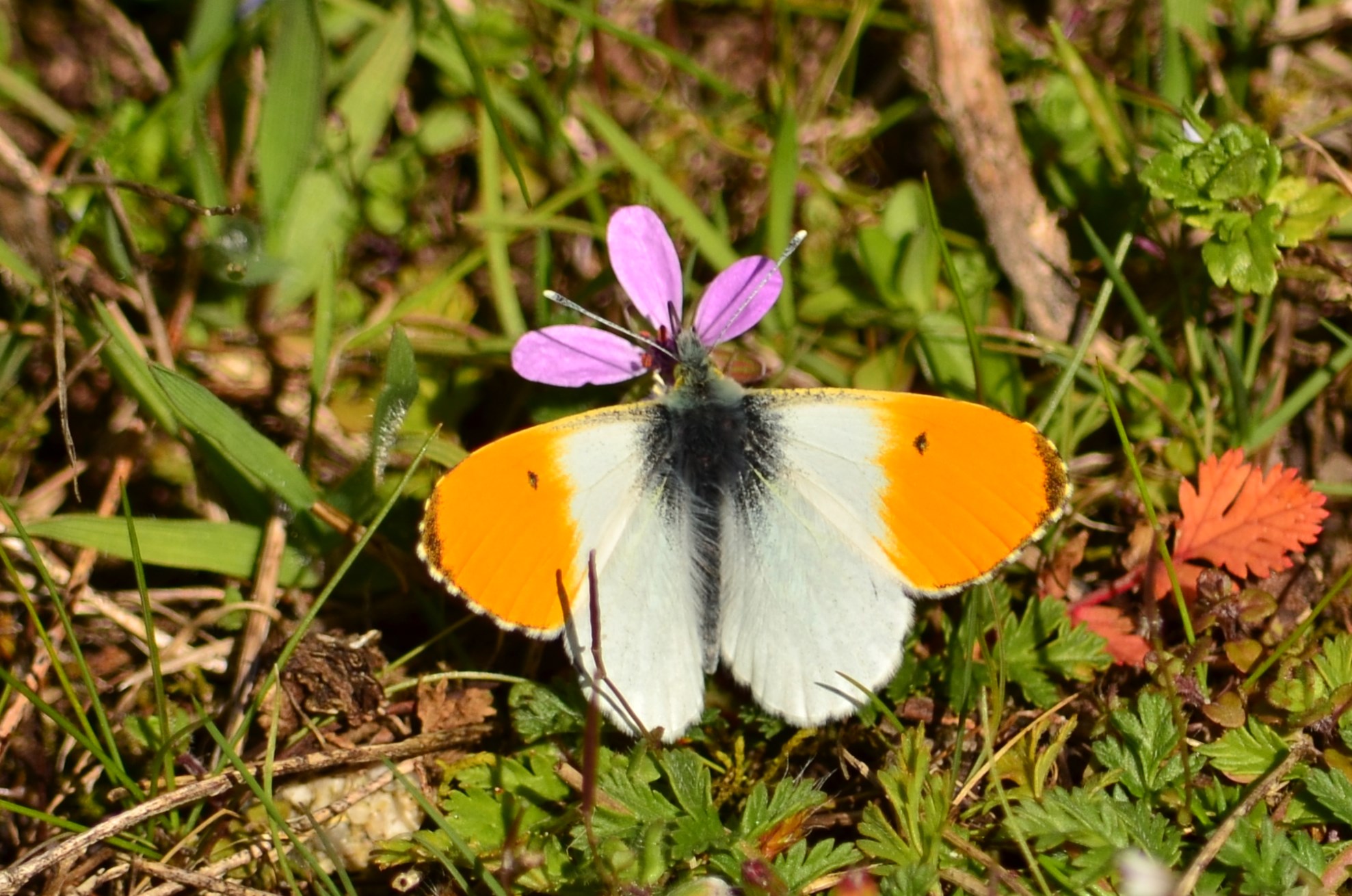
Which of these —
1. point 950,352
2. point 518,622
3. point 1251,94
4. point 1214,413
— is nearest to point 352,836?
point 518,622

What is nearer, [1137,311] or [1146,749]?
[1146,749]

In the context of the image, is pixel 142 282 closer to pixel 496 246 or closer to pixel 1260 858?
pixel 496 246

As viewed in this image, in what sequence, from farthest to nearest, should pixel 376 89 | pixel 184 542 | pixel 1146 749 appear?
pixel 376 89
pixel 184 542
pixel 1146 749

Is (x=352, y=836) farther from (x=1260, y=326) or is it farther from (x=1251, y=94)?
(x=1251, y=94)

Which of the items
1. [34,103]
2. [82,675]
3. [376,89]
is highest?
[34,103]

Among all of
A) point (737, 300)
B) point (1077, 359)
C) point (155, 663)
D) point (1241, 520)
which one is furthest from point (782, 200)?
point (155, 663)
